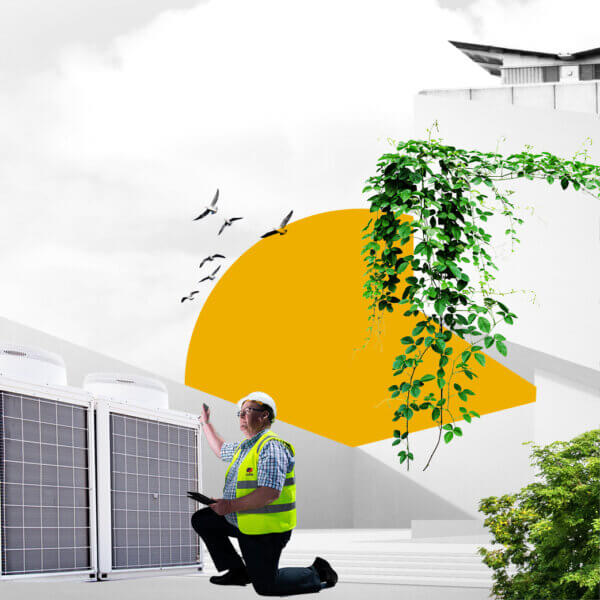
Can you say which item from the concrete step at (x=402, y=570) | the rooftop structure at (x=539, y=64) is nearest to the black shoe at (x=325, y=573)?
the concrete step at (x=402, y=570)

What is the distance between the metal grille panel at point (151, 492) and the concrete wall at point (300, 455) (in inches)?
308

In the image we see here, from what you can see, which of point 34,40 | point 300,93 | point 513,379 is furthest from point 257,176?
point 513,379

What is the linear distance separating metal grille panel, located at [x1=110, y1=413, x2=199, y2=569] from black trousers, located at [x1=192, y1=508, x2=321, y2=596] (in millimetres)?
990

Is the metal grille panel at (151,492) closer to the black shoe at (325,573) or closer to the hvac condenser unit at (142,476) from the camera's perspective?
the hvac condenser unit at (142,476)

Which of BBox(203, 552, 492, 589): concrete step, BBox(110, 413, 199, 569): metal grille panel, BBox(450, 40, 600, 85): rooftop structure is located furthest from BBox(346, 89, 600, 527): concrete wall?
BBox(110, 413, 199, 569): metal grille panel

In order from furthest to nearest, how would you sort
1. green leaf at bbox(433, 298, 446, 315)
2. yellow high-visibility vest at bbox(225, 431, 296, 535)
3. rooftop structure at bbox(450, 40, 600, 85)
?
rooftop structure at bbox(450, 40, 600, 85)
green leaf at bbox(433, 298, 446, 315)
yellow high-visibility vest at bbox(225, 431, 296, 535)

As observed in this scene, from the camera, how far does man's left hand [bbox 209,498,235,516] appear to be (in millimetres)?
2846

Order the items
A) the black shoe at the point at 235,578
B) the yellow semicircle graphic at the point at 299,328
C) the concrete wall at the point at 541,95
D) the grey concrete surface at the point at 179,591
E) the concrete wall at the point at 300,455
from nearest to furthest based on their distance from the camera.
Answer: the black shoe at the point at 235,578
the grey concrete surface at the point at 179,591
the concrete wall at the point at 541,95
the concrete wall at the point at 300,455
the yellow semicircle graphic at the point at 299,328

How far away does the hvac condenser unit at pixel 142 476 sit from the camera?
4043mm

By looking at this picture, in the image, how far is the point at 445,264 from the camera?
366 centimetres

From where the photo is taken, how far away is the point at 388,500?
1572 centimetres

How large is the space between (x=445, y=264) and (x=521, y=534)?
1.76 metres

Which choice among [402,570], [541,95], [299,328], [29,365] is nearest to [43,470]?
[29,365]

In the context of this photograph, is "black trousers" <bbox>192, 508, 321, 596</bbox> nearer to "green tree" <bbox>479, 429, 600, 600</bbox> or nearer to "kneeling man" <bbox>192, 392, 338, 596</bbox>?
"kneeling man" <bbox>192, 392, 338, 596</bbox>
